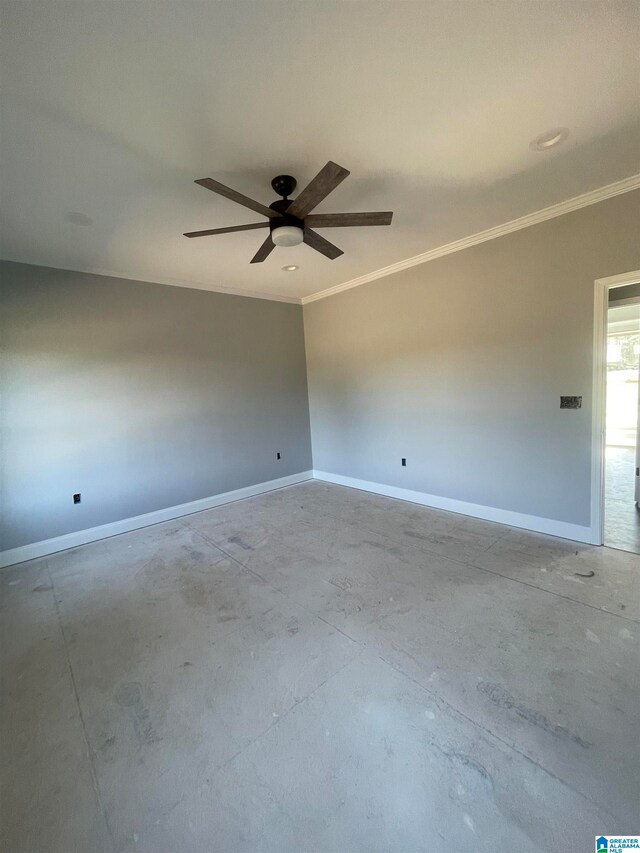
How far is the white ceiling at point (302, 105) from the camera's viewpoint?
129 cm

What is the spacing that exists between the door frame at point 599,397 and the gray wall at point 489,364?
4cm

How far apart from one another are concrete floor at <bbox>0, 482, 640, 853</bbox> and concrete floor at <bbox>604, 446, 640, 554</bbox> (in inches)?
15.3

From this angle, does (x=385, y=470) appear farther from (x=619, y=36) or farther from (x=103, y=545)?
(x=619, y=36)

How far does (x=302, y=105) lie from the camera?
1659 mm

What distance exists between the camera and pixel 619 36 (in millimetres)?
1399

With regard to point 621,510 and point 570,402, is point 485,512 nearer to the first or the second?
point 570,402

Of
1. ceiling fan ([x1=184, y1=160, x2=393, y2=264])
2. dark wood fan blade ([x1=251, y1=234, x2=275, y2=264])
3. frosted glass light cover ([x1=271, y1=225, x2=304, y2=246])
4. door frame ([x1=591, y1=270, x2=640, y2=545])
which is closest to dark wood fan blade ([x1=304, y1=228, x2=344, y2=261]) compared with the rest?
ceiling fan ([x1=184, y1=160, x2=393, y2=264])

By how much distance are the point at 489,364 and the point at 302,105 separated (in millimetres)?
2569

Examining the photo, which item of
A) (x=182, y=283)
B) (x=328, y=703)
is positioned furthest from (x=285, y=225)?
(x=328, y=703)

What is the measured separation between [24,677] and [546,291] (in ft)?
14.5

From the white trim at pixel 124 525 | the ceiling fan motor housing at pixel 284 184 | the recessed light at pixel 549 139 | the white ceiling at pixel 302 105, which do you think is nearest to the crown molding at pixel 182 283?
the white ceiling at pixel 302 105

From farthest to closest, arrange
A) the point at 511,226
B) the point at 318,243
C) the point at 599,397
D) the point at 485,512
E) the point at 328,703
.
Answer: the point at 485,512
the point at 511,226
the point at 599,397
the point at 318,243
the point at 328,703

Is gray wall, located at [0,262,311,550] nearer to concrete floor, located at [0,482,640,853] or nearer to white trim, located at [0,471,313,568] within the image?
white trim, located at [0,471,313,568]

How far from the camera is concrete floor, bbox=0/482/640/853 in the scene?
1.15 metres
